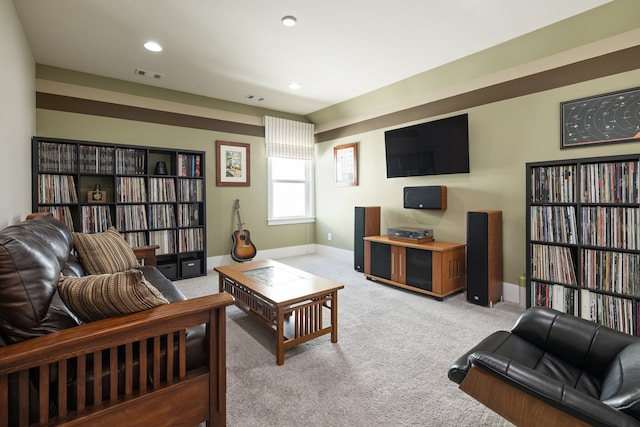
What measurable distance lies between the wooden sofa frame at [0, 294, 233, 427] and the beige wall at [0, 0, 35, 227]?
1565 millimetres

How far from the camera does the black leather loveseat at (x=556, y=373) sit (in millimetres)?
963

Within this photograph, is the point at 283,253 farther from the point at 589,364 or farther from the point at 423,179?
the point at 589,364

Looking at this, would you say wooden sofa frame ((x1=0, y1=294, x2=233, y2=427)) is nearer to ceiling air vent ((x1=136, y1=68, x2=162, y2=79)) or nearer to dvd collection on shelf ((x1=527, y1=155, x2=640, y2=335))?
dvd collection on shelf ((x1=527, y1=155, x2=640, y2=335))

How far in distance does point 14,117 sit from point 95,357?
2.39 meters

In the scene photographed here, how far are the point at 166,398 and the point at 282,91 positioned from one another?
4.09 m

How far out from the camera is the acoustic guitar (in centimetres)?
490

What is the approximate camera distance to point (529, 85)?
3131 millimetres

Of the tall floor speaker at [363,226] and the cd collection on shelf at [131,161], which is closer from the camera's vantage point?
the cd collection on shelf at [131,161]

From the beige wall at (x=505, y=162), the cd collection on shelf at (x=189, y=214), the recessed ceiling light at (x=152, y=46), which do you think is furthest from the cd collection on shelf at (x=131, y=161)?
the beige wall at (x=505, y=162)

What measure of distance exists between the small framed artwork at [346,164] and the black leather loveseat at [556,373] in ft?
12.3

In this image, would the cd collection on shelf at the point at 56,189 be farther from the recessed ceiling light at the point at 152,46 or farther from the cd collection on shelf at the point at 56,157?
the recessed ceiling light at the point at 152,46

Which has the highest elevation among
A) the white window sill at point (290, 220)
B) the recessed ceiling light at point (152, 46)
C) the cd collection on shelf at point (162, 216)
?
the recessed ceiling light at point (152, 46)

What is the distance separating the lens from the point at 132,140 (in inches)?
165

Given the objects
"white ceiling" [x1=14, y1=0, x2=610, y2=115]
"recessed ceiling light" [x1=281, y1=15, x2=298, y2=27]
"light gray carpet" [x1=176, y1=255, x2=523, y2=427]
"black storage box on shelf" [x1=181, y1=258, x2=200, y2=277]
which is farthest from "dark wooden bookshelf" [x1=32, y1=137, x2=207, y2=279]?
"recessed ceiling light" [x1=281, y1=15, x2=298, y2=27]
